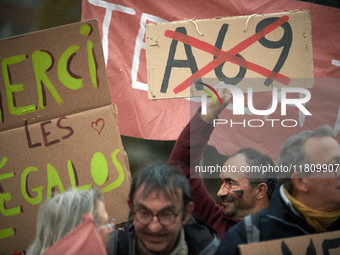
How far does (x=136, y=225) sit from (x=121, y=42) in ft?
5.48

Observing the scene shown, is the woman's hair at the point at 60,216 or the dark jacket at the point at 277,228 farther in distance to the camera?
the dark jacket at the point at 277,228

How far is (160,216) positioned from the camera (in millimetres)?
1572

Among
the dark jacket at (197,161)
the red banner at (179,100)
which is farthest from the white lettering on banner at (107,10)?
the dark jacket at (197,161)

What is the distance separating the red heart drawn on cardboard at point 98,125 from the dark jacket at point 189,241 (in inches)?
21.0

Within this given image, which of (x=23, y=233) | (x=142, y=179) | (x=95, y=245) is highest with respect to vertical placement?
(x=142, y=179)

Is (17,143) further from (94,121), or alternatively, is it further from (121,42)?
(121,42)

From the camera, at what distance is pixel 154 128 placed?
2859mm

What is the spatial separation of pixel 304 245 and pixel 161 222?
541 millimetres

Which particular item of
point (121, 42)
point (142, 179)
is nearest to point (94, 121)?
point (142, 179)

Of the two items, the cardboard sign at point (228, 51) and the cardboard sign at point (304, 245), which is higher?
the cardboard sign at point (228, 51)

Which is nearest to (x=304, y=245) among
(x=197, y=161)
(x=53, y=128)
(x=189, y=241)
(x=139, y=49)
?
(x=189, y=241)

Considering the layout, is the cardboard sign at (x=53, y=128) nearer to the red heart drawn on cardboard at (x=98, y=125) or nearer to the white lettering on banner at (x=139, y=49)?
the red heart drawn on cardboard at (x=98, y=125)

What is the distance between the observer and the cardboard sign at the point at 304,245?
57.9 inches

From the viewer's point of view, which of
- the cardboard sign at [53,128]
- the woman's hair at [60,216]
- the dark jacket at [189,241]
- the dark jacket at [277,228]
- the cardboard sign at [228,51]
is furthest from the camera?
the cardboard sign at [228,51]
